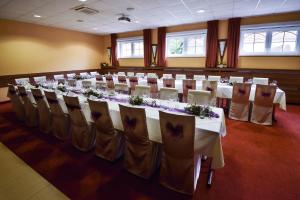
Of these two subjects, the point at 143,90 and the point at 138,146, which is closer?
the point at 138,146

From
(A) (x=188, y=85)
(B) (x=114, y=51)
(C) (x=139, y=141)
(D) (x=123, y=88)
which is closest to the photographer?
(C) (x=139, y=141)

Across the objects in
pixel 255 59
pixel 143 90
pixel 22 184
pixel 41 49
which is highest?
pixel 41 49

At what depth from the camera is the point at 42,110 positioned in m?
3.61

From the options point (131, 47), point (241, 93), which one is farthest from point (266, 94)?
point (131, 47)

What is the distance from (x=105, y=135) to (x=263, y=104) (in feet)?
11.7

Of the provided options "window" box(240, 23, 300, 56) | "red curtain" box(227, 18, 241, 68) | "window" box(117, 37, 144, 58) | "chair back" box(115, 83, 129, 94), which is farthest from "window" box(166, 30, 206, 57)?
"chair back" box(115, 83, 129, 94)

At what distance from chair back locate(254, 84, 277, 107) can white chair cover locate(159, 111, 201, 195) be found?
2.89 meters

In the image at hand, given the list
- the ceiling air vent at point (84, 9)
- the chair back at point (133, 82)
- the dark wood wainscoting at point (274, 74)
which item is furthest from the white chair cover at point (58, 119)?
the dark wood wainscoting at point (274, 74)

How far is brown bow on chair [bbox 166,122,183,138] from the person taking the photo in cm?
183

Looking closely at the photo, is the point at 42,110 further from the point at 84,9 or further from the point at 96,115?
the point at 84,9

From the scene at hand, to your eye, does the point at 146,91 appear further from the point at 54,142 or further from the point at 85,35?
the point at 85,35

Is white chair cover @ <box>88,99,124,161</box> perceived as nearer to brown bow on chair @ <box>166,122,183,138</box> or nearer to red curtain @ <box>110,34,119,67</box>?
brown bow on chair @ <box>166,122,183,138</box>

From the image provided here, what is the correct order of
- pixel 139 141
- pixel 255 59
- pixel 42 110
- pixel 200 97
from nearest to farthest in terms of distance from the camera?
1. pixel 139 141
2. pixel 200 97
3. pixel 42 110
4. pixel 255 59

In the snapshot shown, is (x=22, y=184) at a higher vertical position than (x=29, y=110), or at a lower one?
lower
